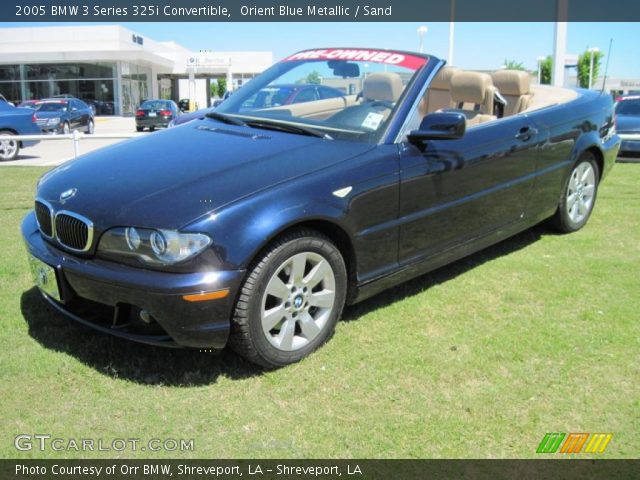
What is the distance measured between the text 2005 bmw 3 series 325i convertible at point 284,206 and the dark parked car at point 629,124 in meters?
7.52

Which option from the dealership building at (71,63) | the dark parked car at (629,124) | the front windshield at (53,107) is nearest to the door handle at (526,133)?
the dark parked car at (629,124)

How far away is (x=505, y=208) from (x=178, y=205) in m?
2.62

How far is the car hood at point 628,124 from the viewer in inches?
482

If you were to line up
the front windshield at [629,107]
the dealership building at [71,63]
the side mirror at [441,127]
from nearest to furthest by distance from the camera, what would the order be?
1. the side mirror at [441,127]
2. the front windshield at [629,107]
3. the dealership building at [71,63]

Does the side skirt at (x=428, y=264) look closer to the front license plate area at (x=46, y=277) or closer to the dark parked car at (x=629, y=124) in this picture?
the front license plate area at (x=46, y=277)

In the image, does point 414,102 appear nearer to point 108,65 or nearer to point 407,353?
point 407,353

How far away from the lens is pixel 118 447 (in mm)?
2648

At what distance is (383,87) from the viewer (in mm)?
4172

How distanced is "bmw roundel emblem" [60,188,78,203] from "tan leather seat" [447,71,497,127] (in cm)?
301

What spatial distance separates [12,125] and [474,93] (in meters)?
12.1

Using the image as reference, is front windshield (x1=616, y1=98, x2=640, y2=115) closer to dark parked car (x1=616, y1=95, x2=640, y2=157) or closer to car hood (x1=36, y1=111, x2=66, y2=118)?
dark parked car (x1=616, y1=95, x2=640, y2=157)

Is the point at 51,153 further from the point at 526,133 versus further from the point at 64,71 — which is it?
the point at 64,71

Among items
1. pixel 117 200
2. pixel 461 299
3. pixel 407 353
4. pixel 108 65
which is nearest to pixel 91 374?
pixel 117 200

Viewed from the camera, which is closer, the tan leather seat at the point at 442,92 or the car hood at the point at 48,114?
the tan leather seat at the point at 442,92
